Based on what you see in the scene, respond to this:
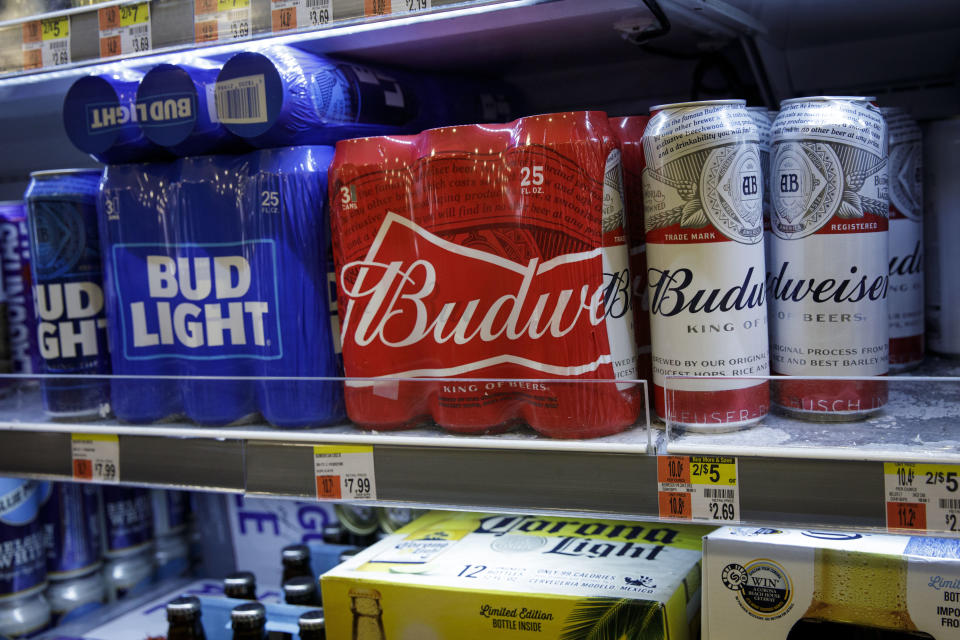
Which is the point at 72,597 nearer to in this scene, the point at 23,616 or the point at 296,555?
the point at 23,616

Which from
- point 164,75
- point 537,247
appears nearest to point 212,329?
point 164,75

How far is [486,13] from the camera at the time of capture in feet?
3.39

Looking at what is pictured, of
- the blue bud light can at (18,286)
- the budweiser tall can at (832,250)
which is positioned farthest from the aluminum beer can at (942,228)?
the blue bud light can at (18,286)

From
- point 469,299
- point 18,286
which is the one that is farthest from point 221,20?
point 18,286

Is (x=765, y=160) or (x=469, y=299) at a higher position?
(x=765, y=160)

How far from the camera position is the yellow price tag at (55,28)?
1.20 metres

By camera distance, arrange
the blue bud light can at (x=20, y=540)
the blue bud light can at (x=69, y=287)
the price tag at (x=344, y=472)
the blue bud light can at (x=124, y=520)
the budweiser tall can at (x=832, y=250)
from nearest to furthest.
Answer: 1. the budweiser tall can at (x=832, y=250)
2. the price tag at (x=344, y=472)
3. the blue bud light can at (x=69, y=287)
4. the blue bud light can at (x=20, y=540)
5. the blue bud light can at (x=124, y=520)

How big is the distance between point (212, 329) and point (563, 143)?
0.54 meters

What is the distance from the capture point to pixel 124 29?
3.78ft

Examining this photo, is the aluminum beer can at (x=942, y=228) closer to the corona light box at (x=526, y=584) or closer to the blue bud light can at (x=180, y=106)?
the corona light box at (x=526, y=584)

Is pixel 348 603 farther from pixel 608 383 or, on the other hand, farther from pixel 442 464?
pixel 608 383

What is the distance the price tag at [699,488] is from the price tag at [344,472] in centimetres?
33

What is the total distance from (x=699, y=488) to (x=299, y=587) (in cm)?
82

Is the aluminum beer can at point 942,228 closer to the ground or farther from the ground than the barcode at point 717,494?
farther from the ground
